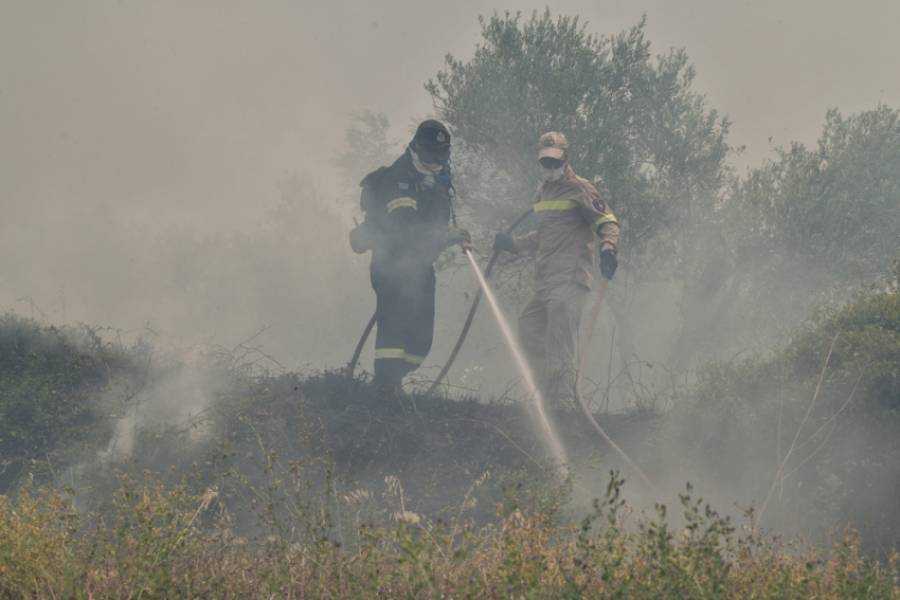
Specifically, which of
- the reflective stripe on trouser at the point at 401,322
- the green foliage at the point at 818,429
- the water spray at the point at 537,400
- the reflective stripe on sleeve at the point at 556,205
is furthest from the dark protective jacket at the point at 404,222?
the green foliage at the point at 818,429

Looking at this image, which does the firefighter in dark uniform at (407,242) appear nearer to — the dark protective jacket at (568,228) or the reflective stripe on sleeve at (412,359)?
the reflective stripe on sleeve at (412,359)

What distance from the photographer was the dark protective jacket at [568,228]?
953 cm

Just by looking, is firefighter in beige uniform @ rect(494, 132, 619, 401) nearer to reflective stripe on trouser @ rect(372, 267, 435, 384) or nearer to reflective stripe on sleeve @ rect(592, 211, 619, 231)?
reflective stripe on sleeve @ rect(592, 211, 619, 231)

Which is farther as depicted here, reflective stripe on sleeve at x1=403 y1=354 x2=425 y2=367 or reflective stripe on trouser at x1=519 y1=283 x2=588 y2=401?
reflective stripe on sleeve at x1=403 y1=354 x2=425 y2=367

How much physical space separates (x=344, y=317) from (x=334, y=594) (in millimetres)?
39519

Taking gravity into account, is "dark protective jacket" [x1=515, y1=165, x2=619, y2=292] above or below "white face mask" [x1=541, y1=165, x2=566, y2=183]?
below

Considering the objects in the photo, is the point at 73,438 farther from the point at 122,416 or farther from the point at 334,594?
the point at 334,594

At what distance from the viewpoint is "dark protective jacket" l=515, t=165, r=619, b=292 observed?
9.53m

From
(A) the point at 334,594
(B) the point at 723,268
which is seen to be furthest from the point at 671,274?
(A) the point at 334,594

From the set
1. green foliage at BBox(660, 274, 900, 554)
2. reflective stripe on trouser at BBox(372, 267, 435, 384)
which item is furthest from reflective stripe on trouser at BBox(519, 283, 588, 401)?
green foliage at BBox(660, 274, 900, 554)

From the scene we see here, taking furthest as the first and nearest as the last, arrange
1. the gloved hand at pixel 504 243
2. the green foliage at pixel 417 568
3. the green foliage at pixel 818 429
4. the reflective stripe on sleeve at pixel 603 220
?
the gloved hand at pixel 504 243 < the reflective stripe on sleeve at pixel 603 220 < the green foliage at pixel 818 429 < the green foliage at pixel 417 568

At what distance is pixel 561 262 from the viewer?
31.4ft

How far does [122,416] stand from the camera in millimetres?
8086

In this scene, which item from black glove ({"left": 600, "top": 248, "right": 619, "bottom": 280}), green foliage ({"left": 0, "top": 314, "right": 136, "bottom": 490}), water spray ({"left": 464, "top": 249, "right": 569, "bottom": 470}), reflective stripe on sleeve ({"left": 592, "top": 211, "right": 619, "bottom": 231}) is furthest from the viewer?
reflective stripe on sleeve ({"left": 592, "top": 211, "right": 619, "bottom": 231})
